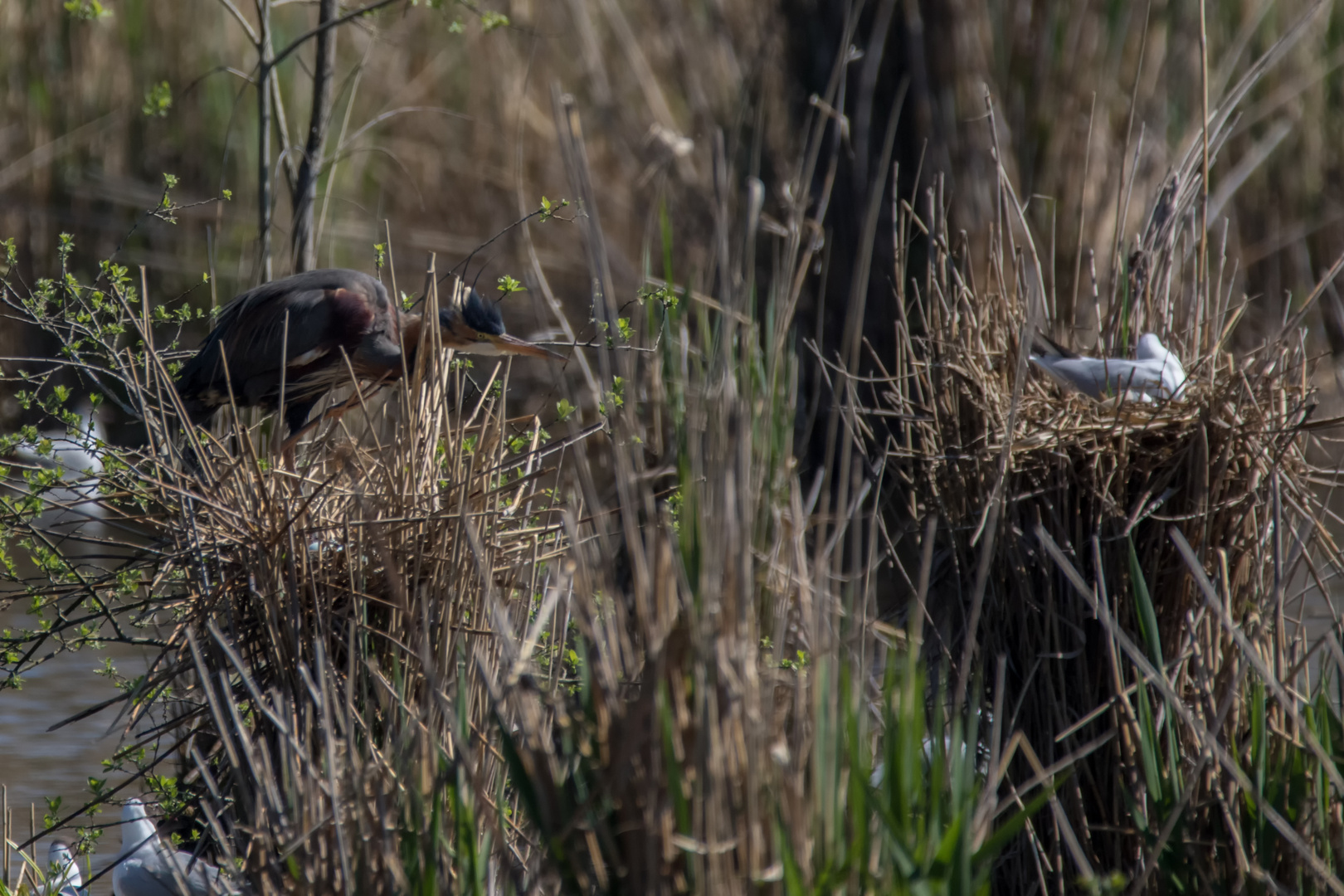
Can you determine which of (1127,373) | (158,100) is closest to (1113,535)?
(1127,373)

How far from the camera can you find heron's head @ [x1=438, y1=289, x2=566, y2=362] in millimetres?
3803

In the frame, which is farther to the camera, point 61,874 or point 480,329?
point 480,329

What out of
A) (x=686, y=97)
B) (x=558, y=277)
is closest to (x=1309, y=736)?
(x=686, y=97)

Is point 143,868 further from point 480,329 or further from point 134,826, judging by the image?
point 480,329

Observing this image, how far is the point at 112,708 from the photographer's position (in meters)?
5.46

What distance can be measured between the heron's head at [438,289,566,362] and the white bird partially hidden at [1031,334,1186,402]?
1.31 m

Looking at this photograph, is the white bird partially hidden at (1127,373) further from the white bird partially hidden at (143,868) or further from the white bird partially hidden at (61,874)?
the white bird partially hidden at (61,874)

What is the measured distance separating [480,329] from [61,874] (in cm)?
159

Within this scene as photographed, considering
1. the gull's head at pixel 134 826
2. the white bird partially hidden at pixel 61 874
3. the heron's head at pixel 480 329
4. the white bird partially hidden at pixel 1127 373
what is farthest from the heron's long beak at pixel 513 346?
the white bird partially hidden at pixel 61 874

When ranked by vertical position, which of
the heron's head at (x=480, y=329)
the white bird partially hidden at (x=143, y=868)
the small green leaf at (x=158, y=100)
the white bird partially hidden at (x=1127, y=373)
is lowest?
the white bird partially hidden at (x=143, y=868)

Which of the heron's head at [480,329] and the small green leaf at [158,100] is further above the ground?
the small green leaf at [158,100]

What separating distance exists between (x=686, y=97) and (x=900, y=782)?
20.7 feet

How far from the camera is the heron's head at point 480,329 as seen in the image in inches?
150

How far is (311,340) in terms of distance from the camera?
368 centimetres
